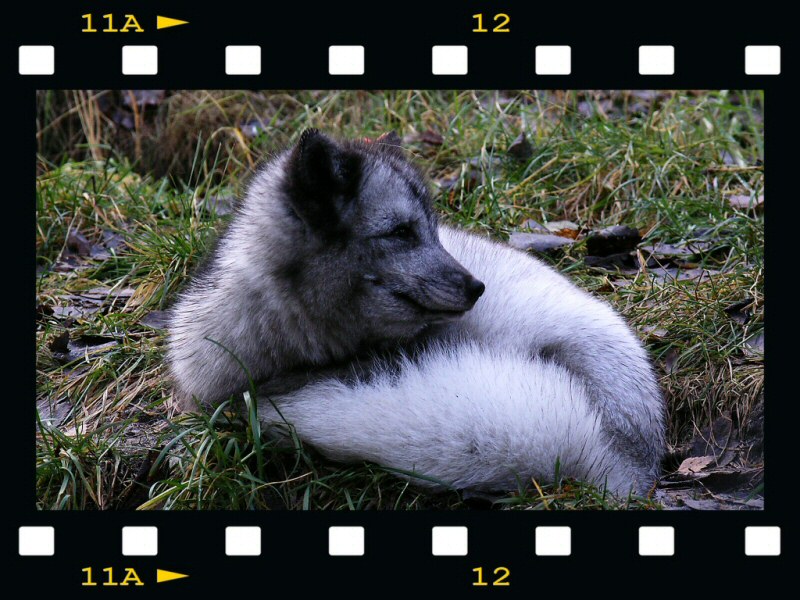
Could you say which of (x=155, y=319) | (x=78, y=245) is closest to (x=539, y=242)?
(x=155, y=319)

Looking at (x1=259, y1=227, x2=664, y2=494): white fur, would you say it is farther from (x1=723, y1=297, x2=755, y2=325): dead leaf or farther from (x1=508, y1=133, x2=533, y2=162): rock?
(x1=508, y1=133, x2=533, y2=162): rock

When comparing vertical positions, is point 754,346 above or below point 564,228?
below

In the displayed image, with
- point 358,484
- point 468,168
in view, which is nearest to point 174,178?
point 468,168

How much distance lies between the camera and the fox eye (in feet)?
10.9

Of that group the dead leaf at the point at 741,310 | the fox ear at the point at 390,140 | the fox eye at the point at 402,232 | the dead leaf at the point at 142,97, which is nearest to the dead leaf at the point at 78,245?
the dead leaf at the point at 142,97

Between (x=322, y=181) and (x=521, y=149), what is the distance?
3051 millimetres

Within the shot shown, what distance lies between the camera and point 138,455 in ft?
12.4

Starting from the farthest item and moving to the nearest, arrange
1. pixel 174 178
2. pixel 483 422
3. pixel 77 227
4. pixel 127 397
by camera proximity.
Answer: pixel 174 178
pixel 77 227
pixel 127 397
pixel 483 422

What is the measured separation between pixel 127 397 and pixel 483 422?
190cm

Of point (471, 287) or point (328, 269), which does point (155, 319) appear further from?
point (471, 287)

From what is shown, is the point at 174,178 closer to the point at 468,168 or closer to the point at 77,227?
the point at 77,227

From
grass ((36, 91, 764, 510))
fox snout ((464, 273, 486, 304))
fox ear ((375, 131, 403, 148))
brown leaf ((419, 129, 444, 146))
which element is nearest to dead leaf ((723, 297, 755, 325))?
grass ((36, 91, 764, 510))

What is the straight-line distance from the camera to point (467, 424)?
3156 millimetres

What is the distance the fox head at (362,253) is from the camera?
327 cm
